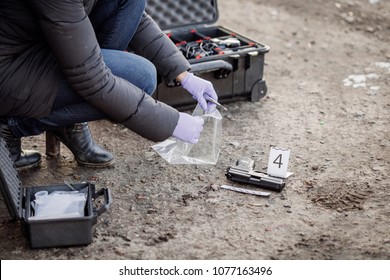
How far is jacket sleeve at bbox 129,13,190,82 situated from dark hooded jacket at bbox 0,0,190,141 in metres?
0.37

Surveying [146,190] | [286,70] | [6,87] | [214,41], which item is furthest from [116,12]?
[286,70]

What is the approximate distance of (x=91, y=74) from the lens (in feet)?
8.48

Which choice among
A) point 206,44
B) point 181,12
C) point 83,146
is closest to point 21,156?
point 83,146

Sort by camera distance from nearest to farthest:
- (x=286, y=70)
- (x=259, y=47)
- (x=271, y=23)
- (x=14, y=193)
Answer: (x=14, y=193) → (x=259, y=47) → (x=286, y=70) → (x=271, y=23)

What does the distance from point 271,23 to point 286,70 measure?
1.09m

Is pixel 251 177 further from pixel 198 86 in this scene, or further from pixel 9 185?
pixel 9 185

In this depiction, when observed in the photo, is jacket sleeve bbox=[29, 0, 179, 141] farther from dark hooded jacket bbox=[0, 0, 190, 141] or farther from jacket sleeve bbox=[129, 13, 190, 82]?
jacket sleeve bbox=[129, 13, 190, 82]

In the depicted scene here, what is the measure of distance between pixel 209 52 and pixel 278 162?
1077mm

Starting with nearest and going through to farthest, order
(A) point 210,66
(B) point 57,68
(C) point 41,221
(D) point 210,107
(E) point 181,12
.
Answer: (C) point 41,221 < (B) point 57,68 < (D) point 210,107 < (A) point 210,66 < (E) point 181,12

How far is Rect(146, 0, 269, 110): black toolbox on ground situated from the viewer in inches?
151

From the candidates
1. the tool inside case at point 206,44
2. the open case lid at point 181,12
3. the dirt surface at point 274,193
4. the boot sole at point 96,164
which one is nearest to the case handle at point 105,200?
the dirt surface at point 274,193

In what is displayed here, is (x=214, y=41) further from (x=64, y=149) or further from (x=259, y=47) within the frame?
(x=64, y=149)

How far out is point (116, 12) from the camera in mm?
2986

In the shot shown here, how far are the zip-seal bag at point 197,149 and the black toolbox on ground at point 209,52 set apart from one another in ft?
1.16
